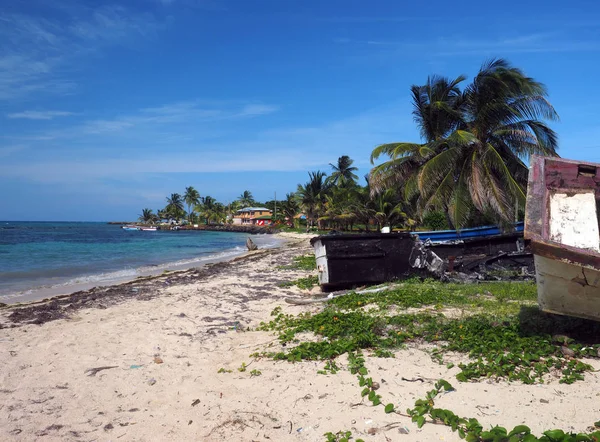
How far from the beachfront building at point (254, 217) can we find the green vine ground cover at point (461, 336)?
255 feet

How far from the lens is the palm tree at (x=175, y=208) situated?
109 m

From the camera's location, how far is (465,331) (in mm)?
5512

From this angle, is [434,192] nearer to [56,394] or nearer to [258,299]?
[258,299]

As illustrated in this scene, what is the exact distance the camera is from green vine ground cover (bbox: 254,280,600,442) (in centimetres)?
414

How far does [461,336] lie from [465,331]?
22 centimetres

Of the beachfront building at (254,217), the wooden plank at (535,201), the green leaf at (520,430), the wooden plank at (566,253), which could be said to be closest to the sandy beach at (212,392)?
the green leaf at (520,430)

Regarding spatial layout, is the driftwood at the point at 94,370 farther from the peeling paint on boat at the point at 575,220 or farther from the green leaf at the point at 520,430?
the peeling paint on boat at the point at 575,220

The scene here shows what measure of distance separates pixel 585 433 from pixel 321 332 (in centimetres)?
358

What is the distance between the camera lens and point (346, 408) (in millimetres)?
3947

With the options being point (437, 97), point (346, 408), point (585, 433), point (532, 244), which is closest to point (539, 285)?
point (532, 244)

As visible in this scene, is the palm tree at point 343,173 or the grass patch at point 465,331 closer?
the grass patch at point 465,331

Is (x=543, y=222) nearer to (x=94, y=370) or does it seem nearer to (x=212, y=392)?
(x=212, y=392)

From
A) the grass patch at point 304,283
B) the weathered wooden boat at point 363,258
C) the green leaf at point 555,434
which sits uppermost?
the weathered wooden boat at point 363,258

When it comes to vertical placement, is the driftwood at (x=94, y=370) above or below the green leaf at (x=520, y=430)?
below
